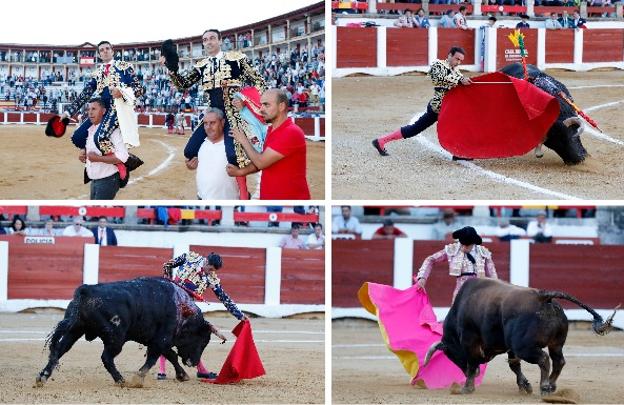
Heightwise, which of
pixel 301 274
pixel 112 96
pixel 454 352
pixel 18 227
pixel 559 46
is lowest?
pixel 301 274

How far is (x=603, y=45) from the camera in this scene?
13.1 metres

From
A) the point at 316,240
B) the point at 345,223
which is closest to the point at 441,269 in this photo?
the point at 345,223

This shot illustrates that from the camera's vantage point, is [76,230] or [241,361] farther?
[76,230]

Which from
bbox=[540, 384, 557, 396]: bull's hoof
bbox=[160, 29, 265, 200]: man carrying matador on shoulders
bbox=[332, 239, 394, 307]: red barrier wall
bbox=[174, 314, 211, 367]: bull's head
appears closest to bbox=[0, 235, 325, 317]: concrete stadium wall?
bbox=[332, 239, 394, 307]: red barrier wall

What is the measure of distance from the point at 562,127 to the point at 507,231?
3404mm

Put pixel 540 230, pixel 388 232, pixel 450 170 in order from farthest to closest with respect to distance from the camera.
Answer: pixel 540 230, pixel 388 232, pixel 450 170

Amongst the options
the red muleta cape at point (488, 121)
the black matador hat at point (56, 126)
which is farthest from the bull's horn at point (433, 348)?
the black matador hat at point (56, 126)

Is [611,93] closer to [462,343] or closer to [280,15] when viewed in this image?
[280,15]

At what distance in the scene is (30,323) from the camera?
8492mm

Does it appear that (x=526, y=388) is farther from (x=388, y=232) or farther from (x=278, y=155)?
(x=388, y=232)

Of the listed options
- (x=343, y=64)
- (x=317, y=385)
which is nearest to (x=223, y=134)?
(x=317, y=385)

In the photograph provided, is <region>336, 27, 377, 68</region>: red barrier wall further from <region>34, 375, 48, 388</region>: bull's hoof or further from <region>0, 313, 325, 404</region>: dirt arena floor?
<region>34, 375, 48, 388</region>: bull's hoof

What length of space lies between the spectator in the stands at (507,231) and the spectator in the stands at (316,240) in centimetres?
160

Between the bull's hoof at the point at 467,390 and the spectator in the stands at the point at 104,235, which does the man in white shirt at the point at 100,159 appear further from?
the spectator in the stands at the point at 104,235
